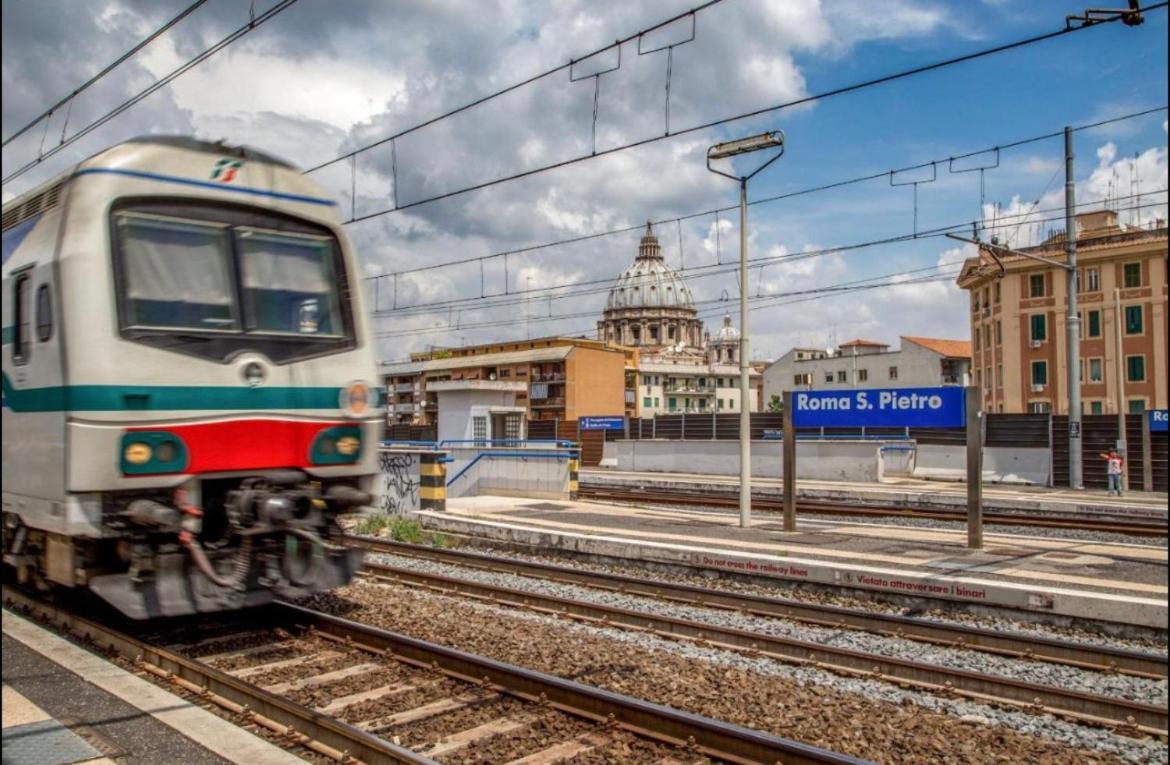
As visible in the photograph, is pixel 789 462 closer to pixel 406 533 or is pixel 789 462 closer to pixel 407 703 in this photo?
pixel 406 533

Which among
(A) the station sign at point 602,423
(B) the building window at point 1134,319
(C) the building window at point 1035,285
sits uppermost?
(C) the building window at point 1035,285

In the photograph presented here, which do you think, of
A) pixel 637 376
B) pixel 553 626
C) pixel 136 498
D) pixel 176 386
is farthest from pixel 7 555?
pixel 637 376

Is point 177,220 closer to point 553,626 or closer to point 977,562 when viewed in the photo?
point 553,626

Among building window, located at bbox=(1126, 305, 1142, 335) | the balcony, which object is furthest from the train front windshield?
the balcony

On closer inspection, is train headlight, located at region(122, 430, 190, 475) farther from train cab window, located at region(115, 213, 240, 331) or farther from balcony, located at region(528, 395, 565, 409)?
balcony, located at region(528, 395, 565, 409)

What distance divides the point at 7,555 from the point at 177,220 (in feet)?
12.1

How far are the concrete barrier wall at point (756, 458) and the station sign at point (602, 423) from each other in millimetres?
1931

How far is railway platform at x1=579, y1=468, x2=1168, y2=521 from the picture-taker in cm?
2175

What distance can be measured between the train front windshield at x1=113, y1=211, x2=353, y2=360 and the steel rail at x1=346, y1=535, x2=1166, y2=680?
5.07 meters

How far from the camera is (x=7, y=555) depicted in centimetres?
859

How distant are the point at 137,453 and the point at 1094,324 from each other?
50298 millimetres

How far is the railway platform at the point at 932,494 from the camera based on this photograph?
2175 centimetres

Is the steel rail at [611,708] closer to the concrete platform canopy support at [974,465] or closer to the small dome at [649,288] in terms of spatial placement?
the concrete platform canopy support at [974,465]

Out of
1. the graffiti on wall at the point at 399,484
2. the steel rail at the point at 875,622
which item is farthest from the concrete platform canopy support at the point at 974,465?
the graffiti on wall at the point at 399,484
